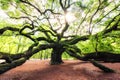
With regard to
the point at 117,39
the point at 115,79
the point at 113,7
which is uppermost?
the point at 113,7

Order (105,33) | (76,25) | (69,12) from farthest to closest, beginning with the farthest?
(76,25)
(69,12)
(105,33)

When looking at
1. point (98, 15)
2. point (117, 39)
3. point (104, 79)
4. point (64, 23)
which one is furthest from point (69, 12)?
point (104, 79)

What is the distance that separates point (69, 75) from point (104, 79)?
210 cm

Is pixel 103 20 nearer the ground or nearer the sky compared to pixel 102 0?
nearer the ground

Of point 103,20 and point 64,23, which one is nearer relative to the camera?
point 103,20

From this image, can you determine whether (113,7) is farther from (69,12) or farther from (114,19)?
(69,12)

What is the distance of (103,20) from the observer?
14.8 meters

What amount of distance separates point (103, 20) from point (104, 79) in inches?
237

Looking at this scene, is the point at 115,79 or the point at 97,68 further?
the point at 97,68

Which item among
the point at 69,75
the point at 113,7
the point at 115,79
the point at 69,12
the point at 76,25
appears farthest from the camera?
the point at 76,25

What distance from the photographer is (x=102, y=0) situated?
13.9 m

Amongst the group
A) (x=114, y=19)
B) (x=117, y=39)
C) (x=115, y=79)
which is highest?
(x=114, y=19)

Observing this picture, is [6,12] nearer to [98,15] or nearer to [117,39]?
[98,15]

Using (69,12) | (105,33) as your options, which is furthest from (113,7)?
(69,12)
